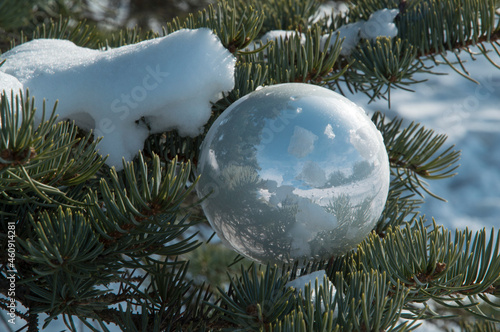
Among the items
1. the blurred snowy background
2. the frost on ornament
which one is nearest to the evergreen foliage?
the frost on ornament

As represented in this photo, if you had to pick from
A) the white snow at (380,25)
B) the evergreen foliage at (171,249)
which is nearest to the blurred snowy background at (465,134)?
the white snow at (380,25)

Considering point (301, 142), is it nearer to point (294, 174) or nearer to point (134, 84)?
point (294, 174)

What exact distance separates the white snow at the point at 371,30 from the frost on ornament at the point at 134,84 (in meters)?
0.19

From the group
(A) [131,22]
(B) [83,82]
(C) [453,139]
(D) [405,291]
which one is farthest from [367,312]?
(C) [453,139]

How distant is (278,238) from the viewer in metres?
0.40

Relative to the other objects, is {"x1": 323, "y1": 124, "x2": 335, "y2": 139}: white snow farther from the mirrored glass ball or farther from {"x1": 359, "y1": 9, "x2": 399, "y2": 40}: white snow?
{"x1": 359, "y1": 9, "x2": 399, "y2": 40}: white snow

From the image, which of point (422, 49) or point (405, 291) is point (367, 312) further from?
point (422, 49)

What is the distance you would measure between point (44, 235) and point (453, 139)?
2.12 m

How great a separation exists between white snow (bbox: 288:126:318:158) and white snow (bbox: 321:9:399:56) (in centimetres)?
22

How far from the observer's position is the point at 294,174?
0.38 m

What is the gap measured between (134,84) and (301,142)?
151mm

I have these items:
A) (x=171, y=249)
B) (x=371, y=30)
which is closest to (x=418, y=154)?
(x=371, y=30)

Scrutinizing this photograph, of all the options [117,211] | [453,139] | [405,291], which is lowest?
[453,139]

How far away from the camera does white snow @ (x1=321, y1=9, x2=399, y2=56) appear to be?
57 cm
